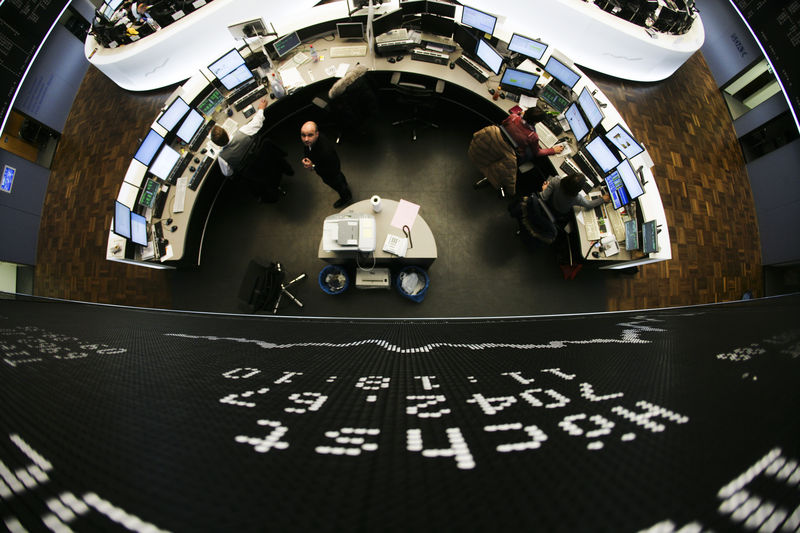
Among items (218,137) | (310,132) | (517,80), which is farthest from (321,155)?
(517,80)

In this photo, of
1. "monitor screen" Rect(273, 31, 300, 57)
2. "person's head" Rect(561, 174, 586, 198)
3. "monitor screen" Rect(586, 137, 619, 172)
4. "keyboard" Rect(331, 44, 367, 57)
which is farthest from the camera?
"keyboard" Rect(331, 44, 367, 57)

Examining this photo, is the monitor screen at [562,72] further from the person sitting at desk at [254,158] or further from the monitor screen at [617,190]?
the person sitting at desk at [254,158]

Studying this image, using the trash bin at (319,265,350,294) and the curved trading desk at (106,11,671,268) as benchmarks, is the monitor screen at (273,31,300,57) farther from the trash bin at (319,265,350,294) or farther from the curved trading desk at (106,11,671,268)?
the trash bin at (319,265,350,294)

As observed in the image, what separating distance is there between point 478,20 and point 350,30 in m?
1.31

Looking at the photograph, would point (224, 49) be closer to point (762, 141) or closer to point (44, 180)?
point (44, 180)

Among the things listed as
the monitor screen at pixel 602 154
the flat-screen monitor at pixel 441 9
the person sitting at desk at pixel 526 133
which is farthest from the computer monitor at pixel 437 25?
the monitor screen at pixel 602 154

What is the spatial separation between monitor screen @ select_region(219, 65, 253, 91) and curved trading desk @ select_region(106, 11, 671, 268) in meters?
0.21

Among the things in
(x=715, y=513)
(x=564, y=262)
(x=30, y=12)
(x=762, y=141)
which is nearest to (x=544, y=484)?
(x=715, y=513)

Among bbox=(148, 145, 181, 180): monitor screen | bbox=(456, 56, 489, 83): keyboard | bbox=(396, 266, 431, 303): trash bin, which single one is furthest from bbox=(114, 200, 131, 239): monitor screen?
bbox=(456, 56, 489, 83): keyboard

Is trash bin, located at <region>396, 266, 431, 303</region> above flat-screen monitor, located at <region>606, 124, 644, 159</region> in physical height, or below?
below

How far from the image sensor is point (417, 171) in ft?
10.8

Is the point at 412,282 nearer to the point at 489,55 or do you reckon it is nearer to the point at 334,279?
the point at 334,279

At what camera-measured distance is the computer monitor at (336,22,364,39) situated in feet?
9.11

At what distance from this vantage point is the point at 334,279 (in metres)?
2.88
